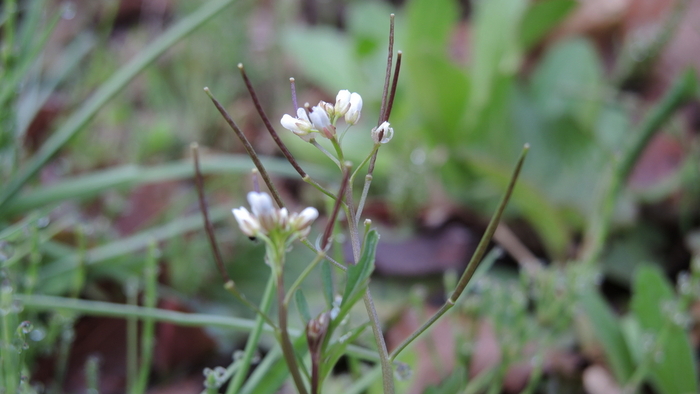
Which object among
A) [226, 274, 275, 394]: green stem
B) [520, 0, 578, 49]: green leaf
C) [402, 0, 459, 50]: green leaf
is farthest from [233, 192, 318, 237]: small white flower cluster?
[520, 0, 578, 49]: green leaf

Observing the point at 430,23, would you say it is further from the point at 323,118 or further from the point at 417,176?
the point at 323,118

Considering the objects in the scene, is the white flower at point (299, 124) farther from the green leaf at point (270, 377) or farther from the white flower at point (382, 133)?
the green leaf at point (270, 377)

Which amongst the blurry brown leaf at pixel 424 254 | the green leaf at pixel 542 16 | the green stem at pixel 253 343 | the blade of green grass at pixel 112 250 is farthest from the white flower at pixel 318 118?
the green leaf at pixel 542 16

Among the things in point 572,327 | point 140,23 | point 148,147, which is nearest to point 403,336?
point 572,327

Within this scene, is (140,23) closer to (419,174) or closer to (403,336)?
(419,174)

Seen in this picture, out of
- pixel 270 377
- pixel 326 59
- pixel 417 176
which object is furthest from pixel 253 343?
pixel 326 59
